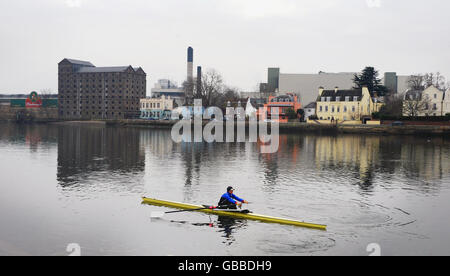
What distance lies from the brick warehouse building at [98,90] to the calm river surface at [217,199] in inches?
3861

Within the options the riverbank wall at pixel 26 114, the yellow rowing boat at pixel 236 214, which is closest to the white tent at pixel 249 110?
the riverbank wall at pixel 26 114

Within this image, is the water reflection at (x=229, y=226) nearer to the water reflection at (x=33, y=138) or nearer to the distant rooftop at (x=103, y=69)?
the water reflection at (x=33, y=138)

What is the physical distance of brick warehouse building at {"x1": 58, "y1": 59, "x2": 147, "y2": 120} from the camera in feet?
471

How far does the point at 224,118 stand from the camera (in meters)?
110

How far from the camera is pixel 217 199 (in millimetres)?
25531

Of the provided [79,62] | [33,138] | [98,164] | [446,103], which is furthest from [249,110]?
[79,62]

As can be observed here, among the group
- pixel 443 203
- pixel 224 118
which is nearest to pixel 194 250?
pixel 443 203

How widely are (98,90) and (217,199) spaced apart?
131 metres

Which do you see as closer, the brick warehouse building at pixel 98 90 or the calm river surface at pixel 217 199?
the calm river surface at pixel 217 199

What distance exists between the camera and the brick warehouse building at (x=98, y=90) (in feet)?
471

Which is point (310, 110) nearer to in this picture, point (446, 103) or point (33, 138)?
point (446, 103)

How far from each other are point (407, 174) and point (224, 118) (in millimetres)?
76132

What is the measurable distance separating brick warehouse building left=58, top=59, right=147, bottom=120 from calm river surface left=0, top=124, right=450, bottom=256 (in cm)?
9806

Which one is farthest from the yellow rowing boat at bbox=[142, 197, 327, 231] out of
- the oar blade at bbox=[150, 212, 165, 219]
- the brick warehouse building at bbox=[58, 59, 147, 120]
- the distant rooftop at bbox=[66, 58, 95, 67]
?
the distant rooftop at bbox=[66, 58, 95, 67]
